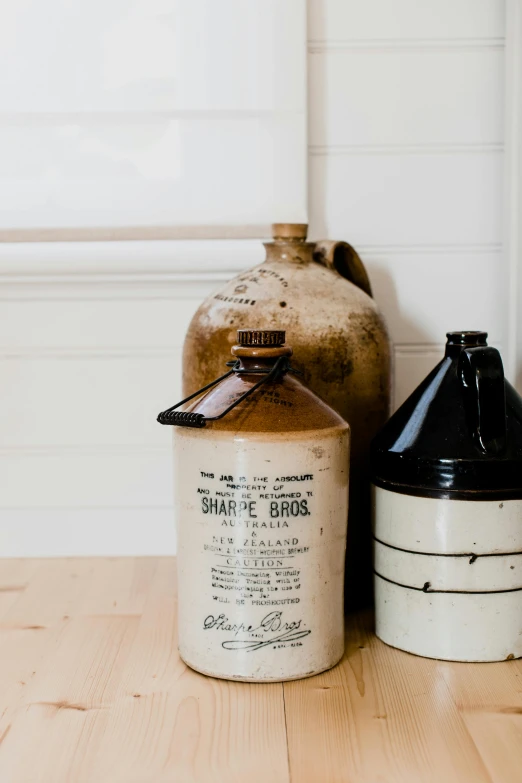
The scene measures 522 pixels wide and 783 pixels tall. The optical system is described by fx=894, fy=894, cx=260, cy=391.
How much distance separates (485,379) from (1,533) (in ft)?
2.72

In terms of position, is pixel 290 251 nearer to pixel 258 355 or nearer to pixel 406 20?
pixel 258 355

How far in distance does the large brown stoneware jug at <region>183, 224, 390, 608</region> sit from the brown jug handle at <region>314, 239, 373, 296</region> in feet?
0.10

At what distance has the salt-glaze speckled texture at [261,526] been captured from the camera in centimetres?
87

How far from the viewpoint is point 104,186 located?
4.35ft

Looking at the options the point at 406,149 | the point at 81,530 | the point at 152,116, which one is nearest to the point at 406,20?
the point at 406,149

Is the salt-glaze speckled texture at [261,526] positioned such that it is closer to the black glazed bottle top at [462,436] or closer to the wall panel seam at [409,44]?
the black glazed bottle top at [462,436]

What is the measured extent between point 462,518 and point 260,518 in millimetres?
217

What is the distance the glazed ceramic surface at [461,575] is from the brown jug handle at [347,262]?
0.39 meters

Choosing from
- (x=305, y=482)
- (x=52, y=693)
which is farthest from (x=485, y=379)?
(x=52, y=693)

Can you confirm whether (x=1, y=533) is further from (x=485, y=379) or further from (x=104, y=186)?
(x=485, y=379)

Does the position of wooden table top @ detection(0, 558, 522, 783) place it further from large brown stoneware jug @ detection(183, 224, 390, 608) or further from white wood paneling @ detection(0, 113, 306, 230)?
white wood paneling @ detection(0, 113, 306, 230)
